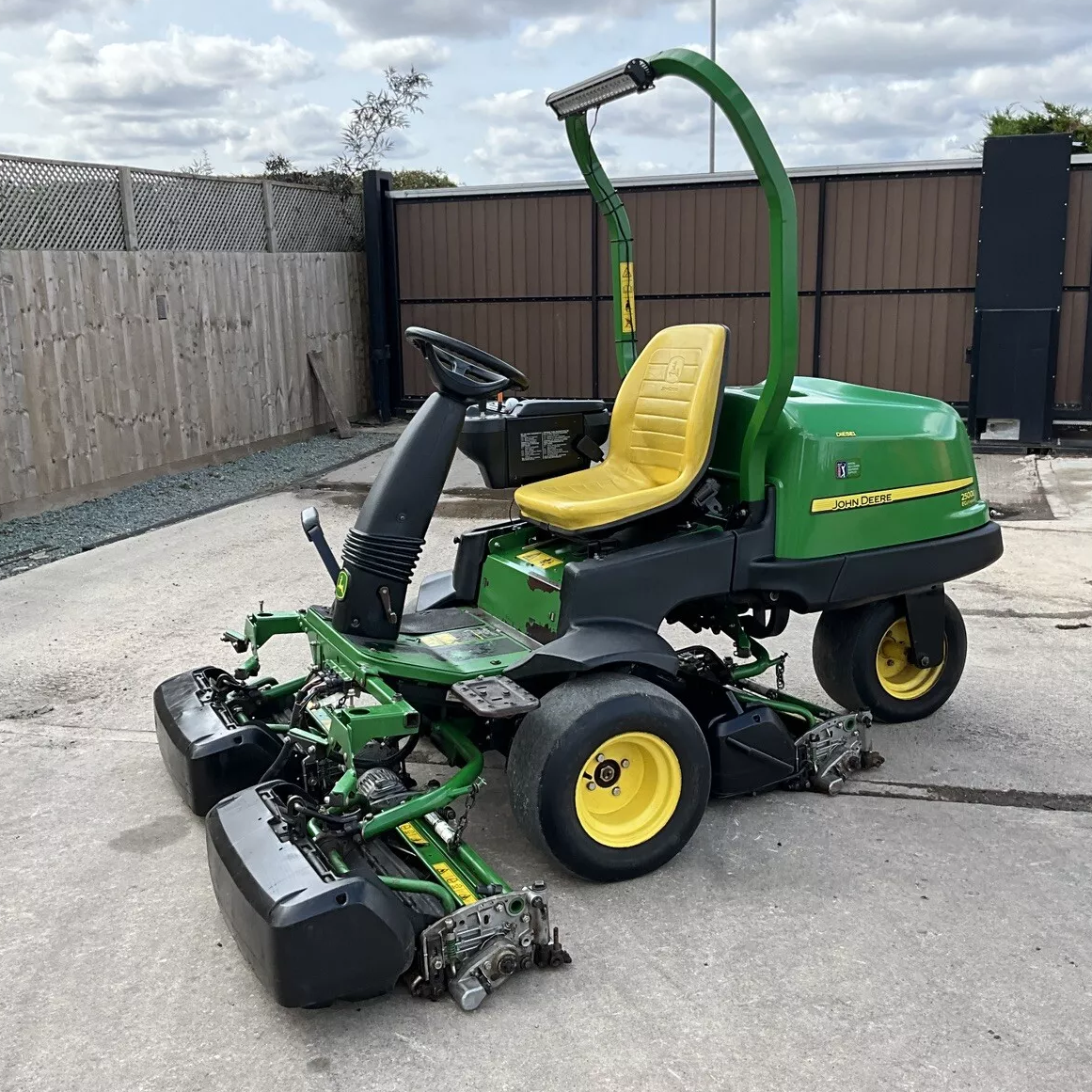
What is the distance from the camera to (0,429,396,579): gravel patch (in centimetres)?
695

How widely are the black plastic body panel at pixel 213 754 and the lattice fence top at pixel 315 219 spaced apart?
A: 320 inches

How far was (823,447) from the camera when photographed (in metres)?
3.53

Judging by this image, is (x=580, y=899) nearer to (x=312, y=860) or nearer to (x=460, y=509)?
(x=312, y=860)

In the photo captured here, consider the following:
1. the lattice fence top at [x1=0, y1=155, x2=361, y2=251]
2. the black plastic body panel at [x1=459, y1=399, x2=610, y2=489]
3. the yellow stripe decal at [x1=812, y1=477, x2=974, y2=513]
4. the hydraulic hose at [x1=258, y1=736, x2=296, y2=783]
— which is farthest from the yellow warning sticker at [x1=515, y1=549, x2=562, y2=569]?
the lattice fence top at [x1=0, y1=155, x2=361, y2=251]

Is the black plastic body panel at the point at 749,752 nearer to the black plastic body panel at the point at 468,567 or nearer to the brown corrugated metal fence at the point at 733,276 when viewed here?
the black plastic body panel at the point at 468,567

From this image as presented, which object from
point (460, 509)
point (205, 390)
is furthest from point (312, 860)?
point (205, 390)

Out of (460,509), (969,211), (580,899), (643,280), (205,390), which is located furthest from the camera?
(643,280)

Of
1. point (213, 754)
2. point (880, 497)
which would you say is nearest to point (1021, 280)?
point (880, 497)

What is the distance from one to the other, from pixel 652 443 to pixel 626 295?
0.67 m

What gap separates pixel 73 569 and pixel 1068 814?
5.25 metres

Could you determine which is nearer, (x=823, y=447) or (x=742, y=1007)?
(x=742, y=1007)

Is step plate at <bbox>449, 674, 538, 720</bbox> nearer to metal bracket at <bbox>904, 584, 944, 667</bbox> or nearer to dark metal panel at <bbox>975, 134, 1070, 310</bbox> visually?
metal bracket at <bbox>904, 584, 944, 667</bbox>

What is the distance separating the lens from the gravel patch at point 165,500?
6.95 metres

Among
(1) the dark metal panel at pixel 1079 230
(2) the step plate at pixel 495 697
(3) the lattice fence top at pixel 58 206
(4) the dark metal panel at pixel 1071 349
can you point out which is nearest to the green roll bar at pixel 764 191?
(2) the step plate at pixel 495 697
